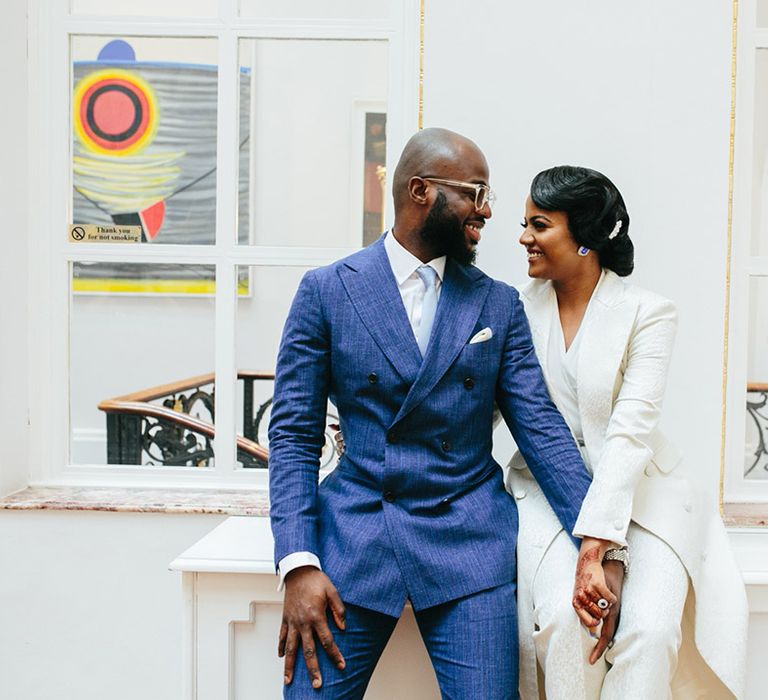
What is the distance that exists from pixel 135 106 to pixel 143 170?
278 mm

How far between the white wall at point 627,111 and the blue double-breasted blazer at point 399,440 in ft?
2.37

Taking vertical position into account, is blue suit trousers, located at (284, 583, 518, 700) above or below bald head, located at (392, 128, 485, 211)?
below

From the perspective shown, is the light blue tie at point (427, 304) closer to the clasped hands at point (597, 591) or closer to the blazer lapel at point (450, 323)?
the blazer lapel at point (450, 323)

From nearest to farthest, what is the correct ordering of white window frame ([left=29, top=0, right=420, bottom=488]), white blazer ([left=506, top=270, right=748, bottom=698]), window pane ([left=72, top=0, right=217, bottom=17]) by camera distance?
white blazer ([left=506, top=270, right=748, bottom=698])
white window frame ([left=29, top=0, right=420, bottom=488])
window pane ([left=72, top=0, right=217, bottom=17])

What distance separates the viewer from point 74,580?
252 cm

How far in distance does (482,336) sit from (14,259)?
1.55 meters

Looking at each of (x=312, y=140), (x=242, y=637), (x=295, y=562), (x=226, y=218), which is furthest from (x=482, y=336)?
(x=312, y=140)

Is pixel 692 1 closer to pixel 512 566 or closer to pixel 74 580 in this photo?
pixel 512 566

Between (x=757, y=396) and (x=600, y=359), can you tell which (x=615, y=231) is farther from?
(x=757, y=396)

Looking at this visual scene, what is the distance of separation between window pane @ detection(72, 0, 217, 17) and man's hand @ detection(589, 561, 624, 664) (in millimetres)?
2042

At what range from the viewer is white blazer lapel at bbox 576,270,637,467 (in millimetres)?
1789

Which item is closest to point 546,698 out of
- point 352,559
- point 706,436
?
point 352,559

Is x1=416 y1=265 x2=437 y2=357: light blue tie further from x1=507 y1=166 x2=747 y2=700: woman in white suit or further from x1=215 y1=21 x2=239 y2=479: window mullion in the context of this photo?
x1=215 y1=21 x2=239 y2=479: window mullion

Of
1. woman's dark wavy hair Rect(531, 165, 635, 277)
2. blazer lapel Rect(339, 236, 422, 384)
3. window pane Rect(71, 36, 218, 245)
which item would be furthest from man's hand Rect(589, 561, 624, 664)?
window pane Rect(71, 36, 218, 245)
